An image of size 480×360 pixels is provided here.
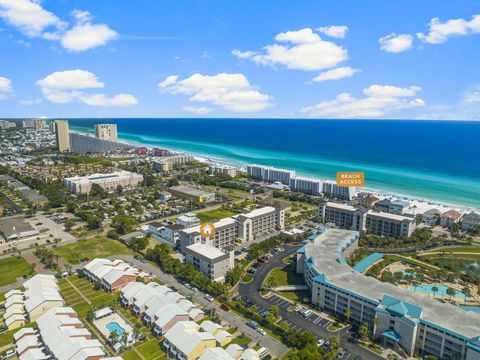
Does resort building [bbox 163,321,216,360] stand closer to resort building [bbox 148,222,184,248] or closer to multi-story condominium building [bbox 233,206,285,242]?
resort building [bbox 148,222,184,248]

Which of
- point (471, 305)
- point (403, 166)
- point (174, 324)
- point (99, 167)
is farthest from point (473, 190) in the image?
point (99, 167)

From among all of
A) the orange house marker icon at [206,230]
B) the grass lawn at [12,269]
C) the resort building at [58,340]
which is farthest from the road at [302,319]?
the grass lawn at [12,269]

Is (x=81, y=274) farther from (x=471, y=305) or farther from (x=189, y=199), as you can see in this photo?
(x=471, y=305)

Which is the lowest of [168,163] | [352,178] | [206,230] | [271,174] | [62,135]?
[271,174]

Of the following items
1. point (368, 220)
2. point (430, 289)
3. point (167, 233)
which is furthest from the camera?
point (368, 220)

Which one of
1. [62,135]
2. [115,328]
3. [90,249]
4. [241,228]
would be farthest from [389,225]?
[62,135]

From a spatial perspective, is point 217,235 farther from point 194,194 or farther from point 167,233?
point 194,194

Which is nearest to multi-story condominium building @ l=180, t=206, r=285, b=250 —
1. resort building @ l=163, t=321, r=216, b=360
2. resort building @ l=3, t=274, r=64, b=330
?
resort building @ l=163, t=321, r=216, b=360
